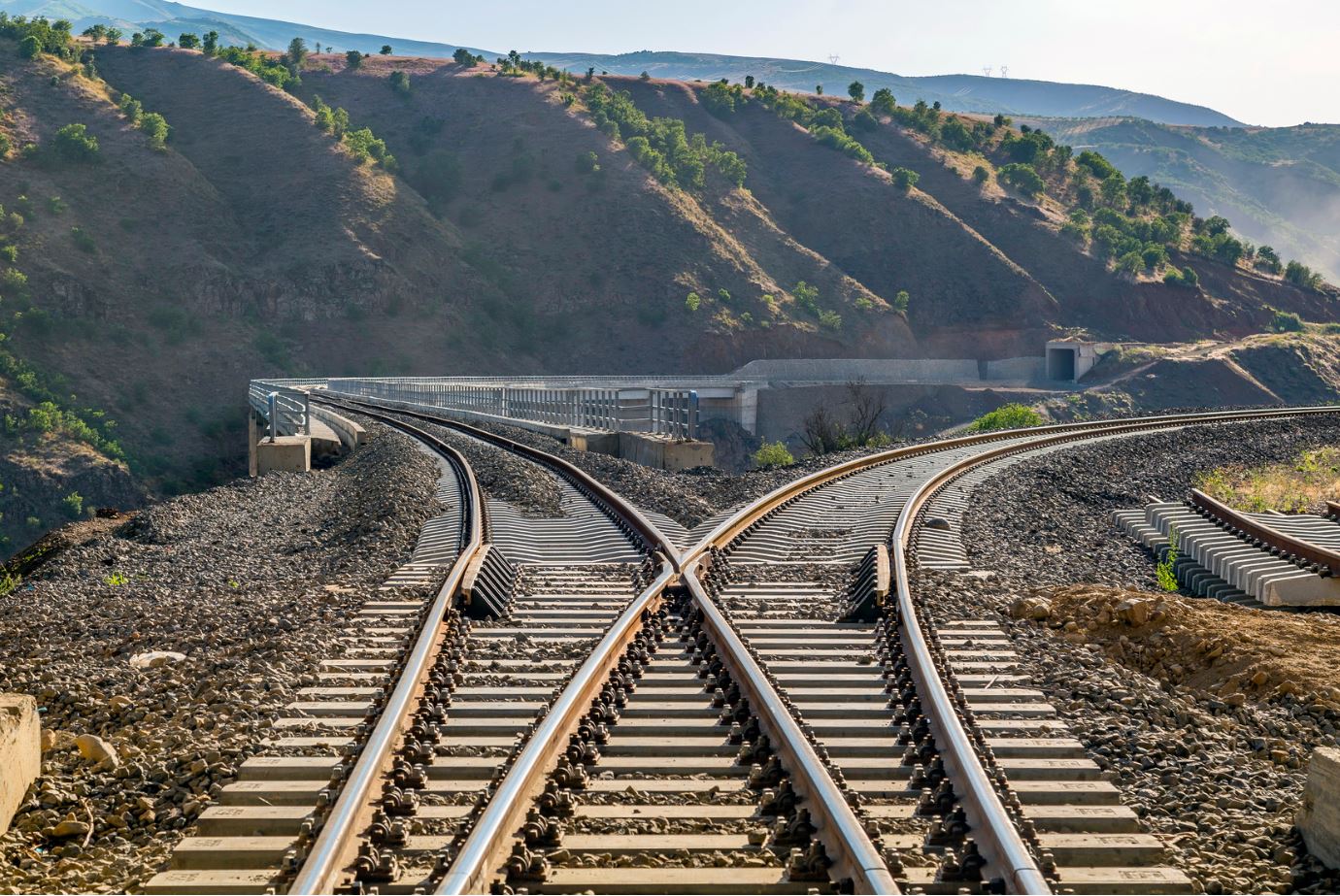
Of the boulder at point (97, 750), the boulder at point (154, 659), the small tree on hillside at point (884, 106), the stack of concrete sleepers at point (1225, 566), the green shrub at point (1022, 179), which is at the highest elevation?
the small tree on hillside at point (884, 106)

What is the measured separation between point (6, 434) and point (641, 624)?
205 feet

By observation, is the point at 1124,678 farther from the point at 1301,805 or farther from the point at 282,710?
the point at 282,710

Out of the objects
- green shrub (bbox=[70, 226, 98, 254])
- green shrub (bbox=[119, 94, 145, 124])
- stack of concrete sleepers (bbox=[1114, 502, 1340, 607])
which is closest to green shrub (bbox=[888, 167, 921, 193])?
green shrub (bbox=[119, 94, 145, 124])

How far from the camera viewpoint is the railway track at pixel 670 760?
4.93 m

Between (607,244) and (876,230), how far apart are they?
23897 millimetres

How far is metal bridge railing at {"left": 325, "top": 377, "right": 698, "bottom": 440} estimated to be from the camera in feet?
97.1

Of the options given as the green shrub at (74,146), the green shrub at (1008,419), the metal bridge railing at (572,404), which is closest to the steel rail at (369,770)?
the metal bridge railing at (572,404)

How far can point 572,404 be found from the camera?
117 ft

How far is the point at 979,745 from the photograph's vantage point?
247 inches

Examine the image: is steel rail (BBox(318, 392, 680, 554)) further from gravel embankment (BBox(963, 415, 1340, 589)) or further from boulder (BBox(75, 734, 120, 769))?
boulder (BBox(75, 734, 120, 769))

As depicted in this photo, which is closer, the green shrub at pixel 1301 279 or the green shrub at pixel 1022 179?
the green shrub at pixel 1301 279

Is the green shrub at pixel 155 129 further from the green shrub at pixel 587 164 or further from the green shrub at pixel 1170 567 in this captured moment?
the green shrub at pixel 1170 567

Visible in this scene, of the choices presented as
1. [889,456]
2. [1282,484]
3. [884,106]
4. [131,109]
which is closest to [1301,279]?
[884,106]

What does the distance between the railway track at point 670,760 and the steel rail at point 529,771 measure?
2 cm
